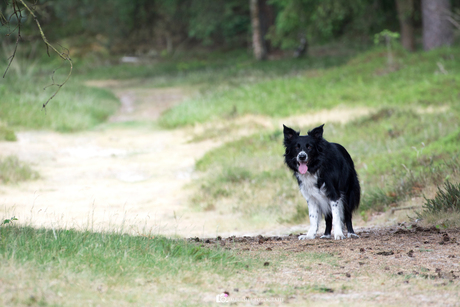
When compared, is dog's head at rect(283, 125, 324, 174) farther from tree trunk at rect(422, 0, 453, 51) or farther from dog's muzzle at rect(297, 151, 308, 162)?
tree trunk at rect(422, 0, 453, 51)

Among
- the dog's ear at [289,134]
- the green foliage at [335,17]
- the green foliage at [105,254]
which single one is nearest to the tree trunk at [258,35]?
the green foliage at [335,17]

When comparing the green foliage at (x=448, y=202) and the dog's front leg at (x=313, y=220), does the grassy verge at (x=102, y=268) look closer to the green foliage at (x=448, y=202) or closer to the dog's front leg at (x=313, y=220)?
the dog's front leg at (x=313, y=220)

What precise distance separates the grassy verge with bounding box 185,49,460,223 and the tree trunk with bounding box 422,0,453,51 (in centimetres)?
130

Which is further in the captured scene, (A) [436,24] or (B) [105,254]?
(A) [436,24]

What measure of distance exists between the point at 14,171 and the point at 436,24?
1725 centimetres

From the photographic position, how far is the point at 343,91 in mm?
17906

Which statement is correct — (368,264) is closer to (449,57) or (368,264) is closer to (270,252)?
(270,252)

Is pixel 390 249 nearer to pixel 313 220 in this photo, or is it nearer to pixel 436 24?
pixel 313 220

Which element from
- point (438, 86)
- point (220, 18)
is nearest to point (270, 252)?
point (438, 86)

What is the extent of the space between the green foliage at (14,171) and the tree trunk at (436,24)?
16452 mm

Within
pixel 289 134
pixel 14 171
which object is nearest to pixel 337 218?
pixel 289 134

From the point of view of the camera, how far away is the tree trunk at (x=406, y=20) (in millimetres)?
21548

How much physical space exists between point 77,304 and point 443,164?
23.0 feet

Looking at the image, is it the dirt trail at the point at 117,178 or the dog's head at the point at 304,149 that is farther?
the dirt trail at the point at 117,178
